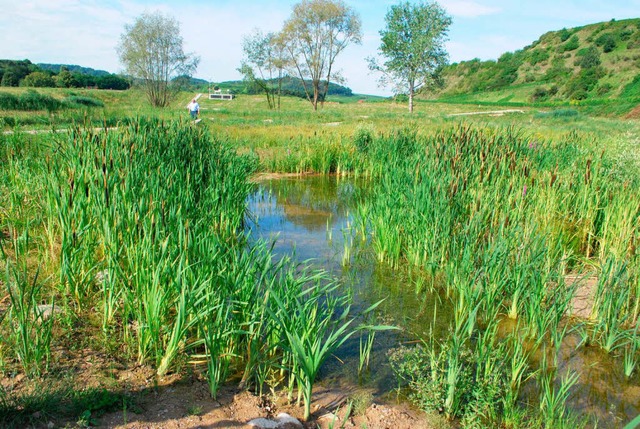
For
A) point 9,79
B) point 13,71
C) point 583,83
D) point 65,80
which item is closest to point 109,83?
point 65,80

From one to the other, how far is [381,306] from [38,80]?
5497cm

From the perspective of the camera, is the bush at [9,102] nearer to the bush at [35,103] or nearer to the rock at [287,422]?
the bush at [35,103]

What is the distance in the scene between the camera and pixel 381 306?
13.9 feet

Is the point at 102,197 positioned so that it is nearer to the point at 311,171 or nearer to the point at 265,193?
the point at 265,193

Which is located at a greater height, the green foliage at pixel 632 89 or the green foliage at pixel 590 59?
the green foliage at pixel 590 59

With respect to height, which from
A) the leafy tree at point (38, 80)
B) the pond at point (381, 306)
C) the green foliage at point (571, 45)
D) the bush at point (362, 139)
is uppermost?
the green foliage at point (571, 45)

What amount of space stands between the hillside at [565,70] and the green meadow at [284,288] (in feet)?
156

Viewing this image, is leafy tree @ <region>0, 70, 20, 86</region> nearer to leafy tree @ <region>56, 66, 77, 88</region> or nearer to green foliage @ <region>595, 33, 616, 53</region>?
leafy tree @ <region>56, 66, 77, 88</region>

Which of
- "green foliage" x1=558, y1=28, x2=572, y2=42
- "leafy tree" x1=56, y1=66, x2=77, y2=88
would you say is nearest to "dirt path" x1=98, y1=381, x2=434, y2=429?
"leafy tree" x1=56, y1=66, x2=77, y2=88

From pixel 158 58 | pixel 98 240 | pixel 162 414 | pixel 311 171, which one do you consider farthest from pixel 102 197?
pixel 158 58

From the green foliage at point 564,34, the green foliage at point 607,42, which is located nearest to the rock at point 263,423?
the green foliage at point 607,42

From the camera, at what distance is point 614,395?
2.94 metres

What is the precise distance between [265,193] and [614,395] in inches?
274

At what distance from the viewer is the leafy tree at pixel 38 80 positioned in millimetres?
46594
